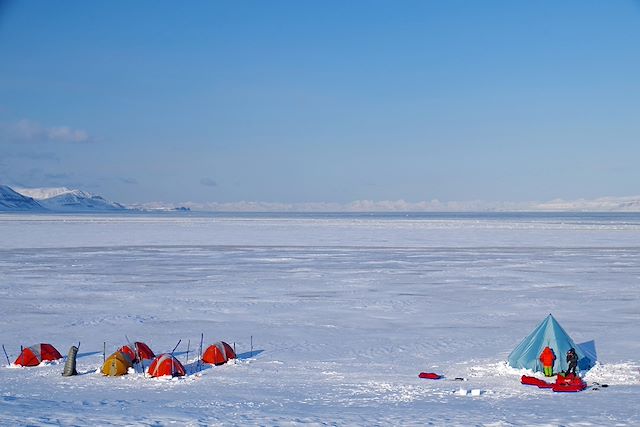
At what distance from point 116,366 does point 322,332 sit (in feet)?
17.0

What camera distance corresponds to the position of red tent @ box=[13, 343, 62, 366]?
44.7 ft

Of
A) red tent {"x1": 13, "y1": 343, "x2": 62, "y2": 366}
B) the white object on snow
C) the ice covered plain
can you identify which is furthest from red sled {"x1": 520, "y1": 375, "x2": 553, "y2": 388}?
red tent {"x1": 13, "y1": 343, "x2": 62, "y2": 366}

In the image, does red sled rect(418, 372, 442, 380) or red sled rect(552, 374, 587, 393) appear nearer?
red sled rect(552, 374, 587, 393)

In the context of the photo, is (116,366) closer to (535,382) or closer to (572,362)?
(535,382)

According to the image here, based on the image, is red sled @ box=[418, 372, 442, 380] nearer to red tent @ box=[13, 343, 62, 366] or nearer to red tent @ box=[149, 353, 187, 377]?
red tent @ box=[149, 353, 187, 377]

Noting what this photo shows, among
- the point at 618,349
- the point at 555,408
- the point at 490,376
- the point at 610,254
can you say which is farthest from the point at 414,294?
the point at 610,254

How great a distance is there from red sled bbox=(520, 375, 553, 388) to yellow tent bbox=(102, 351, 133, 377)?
21.4 ft

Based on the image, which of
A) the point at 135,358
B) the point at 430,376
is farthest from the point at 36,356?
the point at 430,376

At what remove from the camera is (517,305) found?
2089 centimetres

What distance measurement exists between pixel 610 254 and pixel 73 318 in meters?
28.7

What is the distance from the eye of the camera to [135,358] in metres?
13.8

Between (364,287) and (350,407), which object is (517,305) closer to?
(364,287)

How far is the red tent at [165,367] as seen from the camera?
12797 millimetres

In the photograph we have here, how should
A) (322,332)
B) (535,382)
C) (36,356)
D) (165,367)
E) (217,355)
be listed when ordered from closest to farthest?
(535,382) → (165,367) → (36,356) → (217,355) → (322,332)
